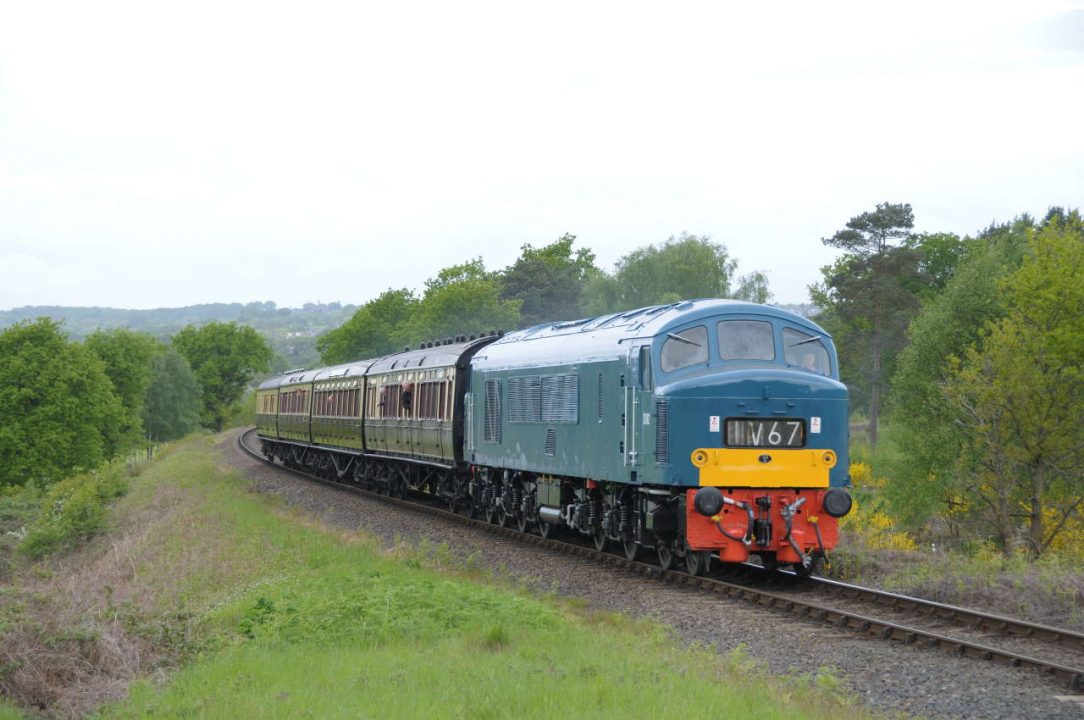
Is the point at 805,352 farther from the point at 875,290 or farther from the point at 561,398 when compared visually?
the point at 875,290

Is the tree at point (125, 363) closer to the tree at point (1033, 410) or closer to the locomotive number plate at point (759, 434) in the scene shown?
the tree at point (1033, 410)

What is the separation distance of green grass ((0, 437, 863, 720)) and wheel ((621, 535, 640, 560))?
2432 millimetres

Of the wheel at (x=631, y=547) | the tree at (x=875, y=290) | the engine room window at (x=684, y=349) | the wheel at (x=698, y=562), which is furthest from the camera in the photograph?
the tree at (x=875, y=290)

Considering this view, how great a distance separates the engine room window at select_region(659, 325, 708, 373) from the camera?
15.7 metres

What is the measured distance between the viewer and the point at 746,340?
52.5 ft

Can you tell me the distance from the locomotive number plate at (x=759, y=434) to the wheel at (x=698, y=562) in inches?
67.6

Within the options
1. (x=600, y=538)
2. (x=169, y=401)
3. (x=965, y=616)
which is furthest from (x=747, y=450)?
(x=169, y=401)

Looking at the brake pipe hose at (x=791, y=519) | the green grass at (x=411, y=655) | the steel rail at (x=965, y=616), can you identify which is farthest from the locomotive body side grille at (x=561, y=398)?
the steel rail at (x=965, y=616)

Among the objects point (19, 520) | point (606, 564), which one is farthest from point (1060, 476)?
point (19, 520)

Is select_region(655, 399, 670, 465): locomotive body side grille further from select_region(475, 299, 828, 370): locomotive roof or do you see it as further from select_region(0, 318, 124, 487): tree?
select_region(0, 318, 124, 487): tree

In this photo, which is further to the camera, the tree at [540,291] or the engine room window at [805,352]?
the tree at [540,291]

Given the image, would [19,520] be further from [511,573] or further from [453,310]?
[511,573]

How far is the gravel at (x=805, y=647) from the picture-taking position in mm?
9125

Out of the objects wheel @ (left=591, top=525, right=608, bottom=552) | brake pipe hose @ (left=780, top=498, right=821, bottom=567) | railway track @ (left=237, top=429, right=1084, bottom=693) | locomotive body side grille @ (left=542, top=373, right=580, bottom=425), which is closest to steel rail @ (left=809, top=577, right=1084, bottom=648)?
railway track @ (left=237, top=429, right=1084, bottom=693)
